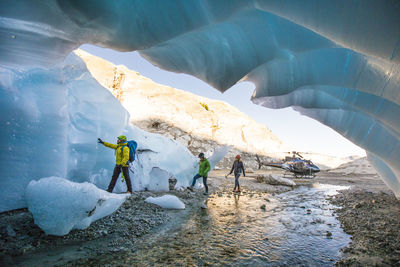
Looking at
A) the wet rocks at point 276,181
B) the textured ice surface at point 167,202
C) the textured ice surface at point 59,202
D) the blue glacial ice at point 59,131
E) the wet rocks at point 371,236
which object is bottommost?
the wet rocks at point 276,181

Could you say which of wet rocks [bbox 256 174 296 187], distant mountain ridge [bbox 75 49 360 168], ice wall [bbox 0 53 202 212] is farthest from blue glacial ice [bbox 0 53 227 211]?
distant mountain ridge [bbox 75 49 360 168]

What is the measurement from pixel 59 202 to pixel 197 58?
9.03 feet

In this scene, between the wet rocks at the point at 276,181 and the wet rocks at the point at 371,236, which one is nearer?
the wet rocks at the point at 371,236

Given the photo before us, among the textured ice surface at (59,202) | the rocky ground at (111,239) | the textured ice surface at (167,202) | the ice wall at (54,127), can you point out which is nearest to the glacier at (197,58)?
the ice wall at (54,127)

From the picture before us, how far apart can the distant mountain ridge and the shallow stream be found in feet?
68.4

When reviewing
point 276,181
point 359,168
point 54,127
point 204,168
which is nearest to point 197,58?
point 54,127

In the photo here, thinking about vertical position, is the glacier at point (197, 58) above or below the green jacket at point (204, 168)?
above

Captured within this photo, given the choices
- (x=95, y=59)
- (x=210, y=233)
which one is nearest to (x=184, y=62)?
(x=210, y=233)

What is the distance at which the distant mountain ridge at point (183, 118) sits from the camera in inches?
1003

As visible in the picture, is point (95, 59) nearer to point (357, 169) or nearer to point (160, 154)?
point (160, 154)

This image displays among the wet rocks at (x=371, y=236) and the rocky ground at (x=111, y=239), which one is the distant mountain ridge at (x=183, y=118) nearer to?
the wet rocks at (x=371, y=236)

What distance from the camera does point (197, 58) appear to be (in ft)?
9.51

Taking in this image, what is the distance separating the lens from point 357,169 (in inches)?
885

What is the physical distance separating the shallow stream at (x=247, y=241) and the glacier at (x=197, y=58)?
213 centimetres
